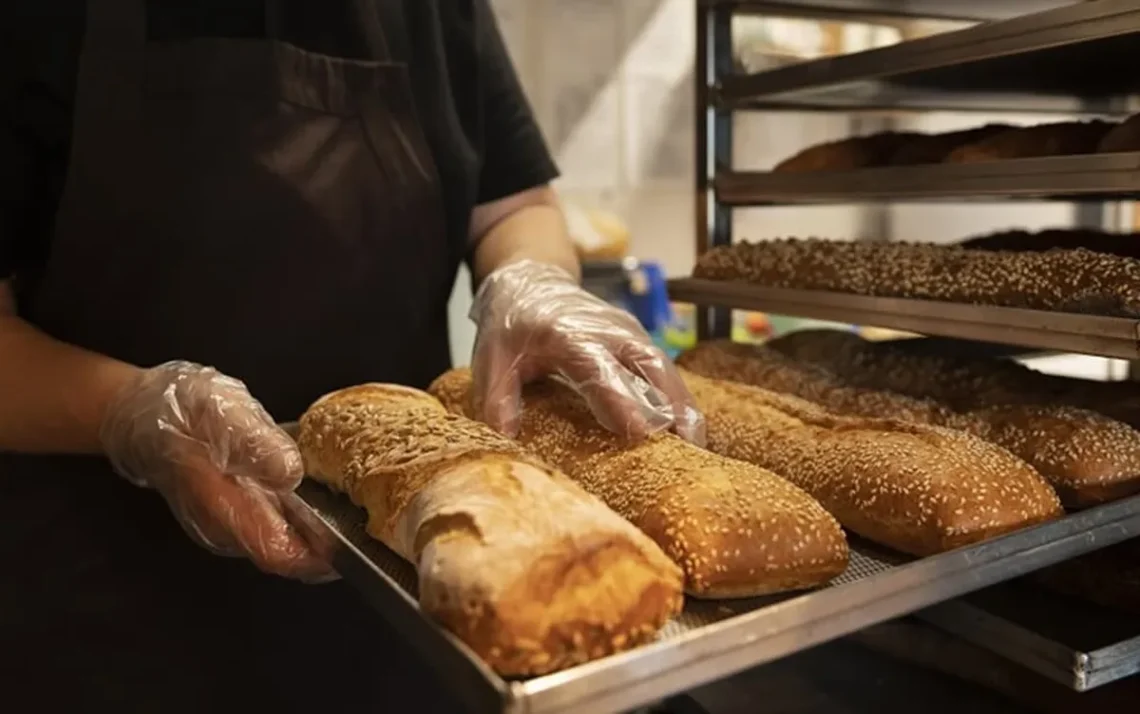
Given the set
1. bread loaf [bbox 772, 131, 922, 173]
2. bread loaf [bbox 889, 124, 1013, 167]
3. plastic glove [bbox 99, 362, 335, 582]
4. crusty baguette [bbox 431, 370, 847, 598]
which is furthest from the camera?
bread loaf [bbox 772, 131, 922, 173]

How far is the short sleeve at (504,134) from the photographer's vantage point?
1480 millimetres

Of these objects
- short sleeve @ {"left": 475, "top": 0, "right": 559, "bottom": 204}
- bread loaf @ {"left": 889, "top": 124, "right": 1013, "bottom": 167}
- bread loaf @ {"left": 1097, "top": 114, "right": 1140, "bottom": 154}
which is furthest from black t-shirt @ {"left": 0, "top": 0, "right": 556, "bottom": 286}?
bread loaf @ {"left": 1097, "top": 114, "right": 1140, "bottom": 154}

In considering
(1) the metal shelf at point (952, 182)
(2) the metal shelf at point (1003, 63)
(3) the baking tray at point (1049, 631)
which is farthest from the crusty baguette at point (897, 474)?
(2) the metal shelf at point (1003, 63)

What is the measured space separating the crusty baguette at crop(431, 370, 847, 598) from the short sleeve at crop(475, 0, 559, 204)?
1.93ft

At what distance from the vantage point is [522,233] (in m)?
1.51

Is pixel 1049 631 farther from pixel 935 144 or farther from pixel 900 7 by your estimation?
pixel 900 7

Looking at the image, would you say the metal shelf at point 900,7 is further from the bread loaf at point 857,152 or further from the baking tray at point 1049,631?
the baking tray at point 1049,631

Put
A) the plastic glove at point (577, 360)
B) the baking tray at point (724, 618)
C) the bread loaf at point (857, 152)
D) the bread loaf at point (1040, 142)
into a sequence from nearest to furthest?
the baking tray at point (724, 618)
the plastic glove at point (577, 360)
the bread loaf at point (1040, 142)
the bread loaf at point (857, 152)

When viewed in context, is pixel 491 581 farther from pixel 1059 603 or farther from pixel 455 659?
pixel 1059 603

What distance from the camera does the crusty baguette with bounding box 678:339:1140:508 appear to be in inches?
39.8

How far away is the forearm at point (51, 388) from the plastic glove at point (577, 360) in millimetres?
366

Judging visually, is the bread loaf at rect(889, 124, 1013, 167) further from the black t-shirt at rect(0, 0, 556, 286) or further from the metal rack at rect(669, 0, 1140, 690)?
the black t-shirt at rect(0, 0, 556, 286)

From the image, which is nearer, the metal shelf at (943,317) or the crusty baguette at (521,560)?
the crusty baguette at (521,560)

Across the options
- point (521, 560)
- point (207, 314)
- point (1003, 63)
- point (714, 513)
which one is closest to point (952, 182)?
point (1003, 63)
